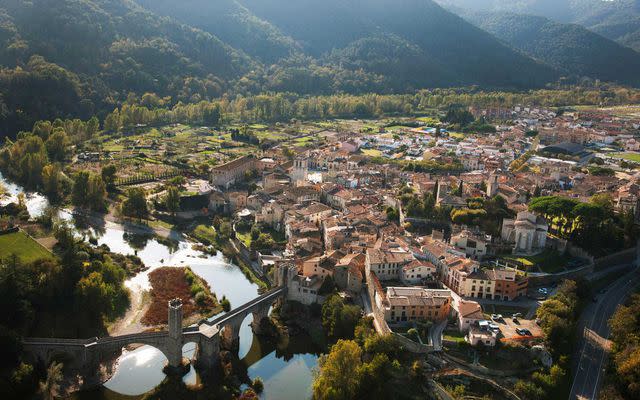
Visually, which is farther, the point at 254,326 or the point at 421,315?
the point at 254,326

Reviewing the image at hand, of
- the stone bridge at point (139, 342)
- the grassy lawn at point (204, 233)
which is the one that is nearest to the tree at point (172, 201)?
the grassy lawn at point (204, 233)

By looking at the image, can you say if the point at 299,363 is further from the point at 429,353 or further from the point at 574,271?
the point at 574,271

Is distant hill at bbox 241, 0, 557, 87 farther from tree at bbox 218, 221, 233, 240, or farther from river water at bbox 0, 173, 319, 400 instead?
river water at bbox 0, 173, 319, 400

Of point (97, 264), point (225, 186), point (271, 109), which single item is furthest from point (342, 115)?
point (97, 264)

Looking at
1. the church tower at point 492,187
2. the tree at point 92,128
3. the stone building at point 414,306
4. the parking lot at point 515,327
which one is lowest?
the parking lot at point 515,327

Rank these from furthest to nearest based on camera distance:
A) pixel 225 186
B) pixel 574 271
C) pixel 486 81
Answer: pixel 486 81, pixel 225 186, pixel 574 271

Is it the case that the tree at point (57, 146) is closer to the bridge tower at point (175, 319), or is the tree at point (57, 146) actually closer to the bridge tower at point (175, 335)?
the bridge tower at point (175, 335)
